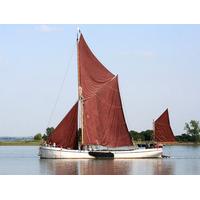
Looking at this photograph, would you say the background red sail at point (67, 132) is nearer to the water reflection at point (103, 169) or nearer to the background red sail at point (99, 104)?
the background red sail at point (99, 104)

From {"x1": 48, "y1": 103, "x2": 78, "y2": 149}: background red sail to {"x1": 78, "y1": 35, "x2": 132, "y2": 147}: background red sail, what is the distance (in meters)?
0.62

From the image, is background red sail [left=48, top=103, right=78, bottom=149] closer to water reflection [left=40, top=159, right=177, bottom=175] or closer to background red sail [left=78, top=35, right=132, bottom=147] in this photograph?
background red sail [left=78, top=35, right=132, bottom=147]

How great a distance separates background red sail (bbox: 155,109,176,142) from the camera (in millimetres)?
29906

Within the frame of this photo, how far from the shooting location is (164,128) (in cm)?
3000

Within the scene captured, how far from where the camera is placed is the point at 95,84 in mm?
27625

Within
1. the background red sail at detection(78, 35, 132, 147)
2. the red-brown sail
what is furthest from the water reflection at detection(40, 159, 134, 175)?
the red-brown sail

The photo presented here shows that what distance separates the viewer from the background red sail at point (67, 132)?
87.2 ft

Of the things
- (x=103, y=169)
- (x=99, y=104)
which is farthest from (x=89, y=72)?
(x=103, y=169)

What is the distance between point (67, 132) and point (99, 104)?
1.94 meters

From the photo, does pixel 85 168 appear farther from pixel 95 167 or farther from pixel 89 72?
pixel 89 72
